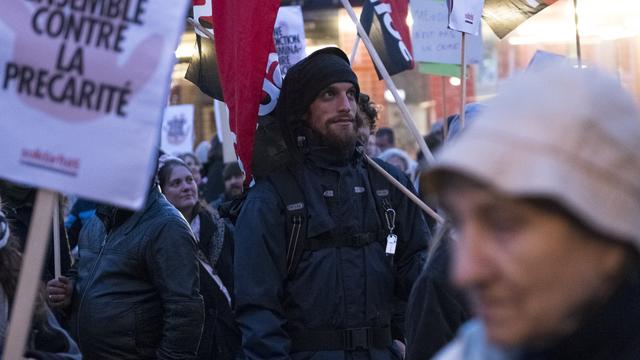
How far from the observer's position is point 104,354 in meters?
4.95

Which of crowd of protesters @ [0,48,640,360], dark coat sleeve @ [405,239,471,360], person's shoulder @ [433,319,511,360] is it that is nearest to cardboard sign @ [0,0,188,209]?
crowd of protesters @ [0,48,640,360]

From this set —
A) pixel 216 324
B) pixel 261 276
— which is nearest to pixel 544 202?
pixel 261 276

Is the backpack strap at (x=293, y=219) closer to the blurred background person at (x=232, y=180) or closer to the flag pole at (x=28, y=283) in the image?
the flag pole at (x=28, y=283)

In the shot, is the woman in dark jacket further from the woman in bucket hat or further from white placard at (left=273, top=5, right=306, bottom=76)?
the woman in bucket hat

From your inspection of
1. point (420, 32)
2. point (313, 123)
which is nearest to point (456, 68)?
point (420, 32)

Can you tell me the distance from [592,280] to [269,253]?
9.32ft

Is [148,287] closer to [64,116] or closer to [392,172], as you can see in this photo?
[392,172]

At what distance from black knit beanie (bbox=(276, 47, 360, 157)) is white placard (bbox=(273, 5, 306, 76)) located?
1.45 metres

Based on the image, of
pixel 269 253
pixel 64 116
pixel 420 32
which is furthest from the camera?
pixel 420 32

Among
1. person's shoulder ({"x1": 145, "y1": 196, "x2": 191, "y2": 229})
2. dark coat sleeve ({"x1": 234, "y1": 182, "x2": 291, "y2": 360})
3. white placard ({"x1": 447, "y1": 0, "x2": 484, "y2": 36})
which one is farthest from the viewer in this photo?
person's shoulder ({"x1": 145, "y1": 196, "x2": 191, "y2": 229})

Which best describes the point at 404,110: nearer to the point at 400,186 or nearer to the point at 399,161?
the point at 400,186

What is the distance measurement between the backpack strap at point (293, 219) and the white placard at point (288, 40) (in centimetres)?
187

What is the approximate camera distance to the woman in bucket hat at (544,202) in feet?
4.64

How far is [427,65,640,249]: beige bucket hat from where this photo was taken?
4.60 ft
